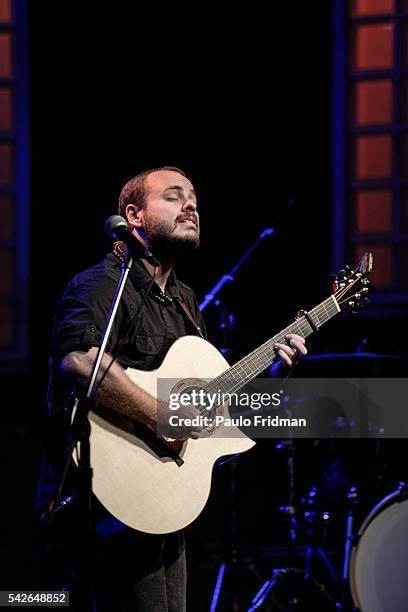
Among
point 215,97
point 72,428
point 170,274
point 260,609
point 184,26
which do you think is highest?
point 184,26

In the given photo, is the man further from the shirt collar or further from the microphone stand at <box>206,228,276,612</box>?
the microphone stand at <box>206,228,276,612</box>

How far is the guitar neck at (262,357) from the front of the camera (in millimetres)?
3357

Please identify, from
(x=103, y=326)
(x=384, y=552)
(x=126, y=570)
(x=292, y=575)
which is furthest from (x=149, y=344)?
(x=292, y=575)

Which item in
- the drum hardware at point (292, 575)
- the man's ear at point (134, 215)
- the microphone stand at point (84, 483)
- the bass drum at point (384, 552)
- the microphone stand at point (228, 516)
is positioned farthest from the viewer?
the drum hardware at point (292, 575)

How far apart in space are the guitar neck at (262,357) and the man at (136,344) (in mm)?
73

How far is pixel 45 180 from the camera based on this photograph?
217 inches

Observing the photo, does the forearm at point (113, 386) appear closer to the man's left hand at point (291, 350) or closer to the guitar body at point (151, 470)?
the guitar body at point (151, 470)

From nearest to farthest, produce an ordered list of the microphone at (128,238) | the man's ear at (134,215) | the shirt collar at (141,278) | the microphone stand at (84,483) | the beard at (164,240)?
the microphone stand at (84,483)
the microphone at (128,238)
the shirt collar at (141,278)
the beard at (164,240)
the man's ear at (134,215)

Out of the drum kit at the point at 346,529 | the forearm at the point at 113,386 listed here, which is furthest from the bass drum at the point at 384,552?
the forearm at the point at 113,386

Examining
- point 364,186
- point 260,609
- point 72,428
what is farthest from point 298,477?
point 72,428

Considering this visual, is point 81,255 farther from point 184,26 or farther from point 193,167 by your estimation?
point 184,26

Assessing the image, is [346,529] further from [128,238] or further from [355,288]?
[128,238]

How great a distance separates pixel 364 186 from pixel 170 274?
8.23ft

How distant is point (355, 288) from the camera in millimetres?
3768
